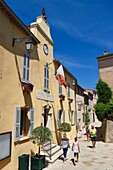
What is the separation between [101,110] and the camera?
16906 millimetres

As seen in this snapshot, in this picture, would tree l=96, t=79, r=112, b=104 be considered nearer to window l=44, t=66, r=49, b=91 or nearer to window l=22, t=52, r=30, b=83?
window l=44, t=66, r=49, b=91

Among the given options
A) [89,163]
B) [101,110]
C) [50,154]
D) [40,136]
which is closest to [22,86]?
[40,136]

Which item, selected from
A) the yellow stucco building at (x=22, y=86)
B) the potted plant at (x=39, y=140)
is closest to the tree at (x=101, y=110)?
the yellow stucco building at (x=22, y=86)

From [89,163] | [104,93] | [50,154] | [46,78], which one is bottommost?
[89,163]

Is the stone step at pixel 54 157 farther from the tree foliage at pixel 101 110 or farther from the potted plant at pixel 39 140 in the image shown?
the tree foliage at pixel 101 110

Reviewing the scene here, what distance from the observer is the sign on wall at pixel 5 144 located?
22.2ft

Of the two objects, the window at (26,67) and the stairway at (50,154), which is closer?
the window at (26,67)

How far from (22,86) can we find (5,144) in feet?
9.58

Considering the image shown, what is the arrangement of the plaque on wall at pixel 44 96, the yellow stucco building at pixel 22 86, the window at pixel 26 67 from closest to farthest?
the yellow stucco building at pixel 22 86 < the window at pixel 26 67 < the plaque on wall at pixel 44 96

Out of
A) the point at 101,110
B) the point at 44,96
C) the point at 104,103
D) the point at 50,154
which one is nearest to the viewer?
the point at 50,154

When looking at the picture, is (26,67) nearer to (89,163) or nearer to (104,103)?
(89,163)

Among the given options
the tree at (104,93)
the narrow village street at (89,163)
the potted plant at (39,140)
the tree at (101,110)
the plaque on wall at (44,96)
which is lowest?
the narrow village street at (89,163)

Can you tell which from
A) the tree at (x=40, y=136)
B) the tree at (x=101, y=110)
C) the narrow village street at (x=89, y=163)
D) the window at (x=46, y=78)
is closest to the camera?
the tree at (x=40, y=136)

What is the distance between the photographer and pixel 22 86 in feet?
28.5
